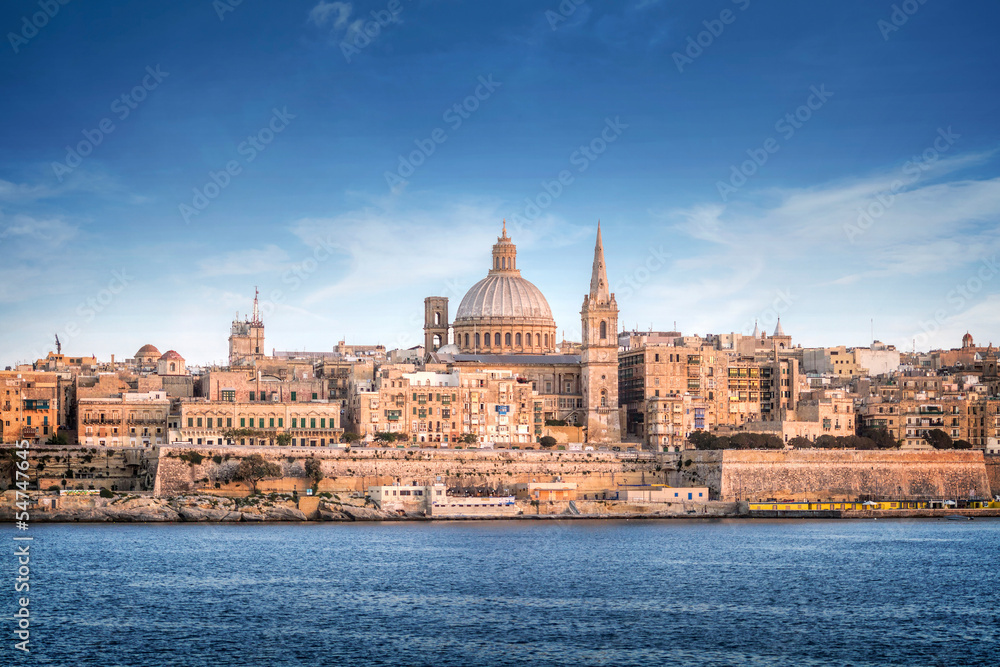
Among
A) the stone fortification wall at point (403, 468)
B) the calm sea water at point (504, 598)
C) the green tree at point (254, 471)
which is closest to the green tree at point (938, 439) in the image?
the stone fortification wall at point (403, 468)

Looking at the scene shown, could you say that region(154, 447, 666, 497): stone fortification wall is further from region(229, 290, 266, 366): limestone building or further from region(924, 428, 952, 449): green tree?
region(229, 290, 266, 366): limestone building

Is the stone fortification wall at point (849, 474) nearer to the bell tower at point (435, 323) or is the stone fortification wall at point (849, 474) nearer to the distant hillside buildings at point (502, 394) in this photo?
the distant hillside buildings at point (502, 394)

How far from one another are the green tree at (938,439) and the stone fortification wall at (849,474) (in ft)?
15.3

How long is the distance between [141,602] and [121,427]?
3809cm

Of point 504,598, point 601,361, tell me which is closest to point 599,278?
point 601,361

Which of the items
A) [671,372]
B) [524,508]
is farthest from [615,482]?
[671,372]

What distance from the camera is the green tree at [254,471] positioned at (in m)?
62.5

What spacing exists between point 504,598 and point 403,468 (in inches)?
1234

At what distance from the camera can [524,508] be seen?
62.0 m

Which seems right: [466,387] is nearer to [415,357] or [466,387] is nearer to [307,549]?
[415,357]

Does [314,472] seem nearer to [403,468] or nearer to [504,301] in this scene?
[403,468]

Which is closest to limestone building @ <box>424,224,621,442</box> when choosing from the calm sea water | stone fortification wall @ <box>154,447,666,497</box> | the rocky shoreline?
stone fortification wall @ <box>154,447,666,497</box>

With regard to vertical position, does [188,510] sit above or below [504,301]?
below

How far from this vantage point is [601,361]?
81312 mm
